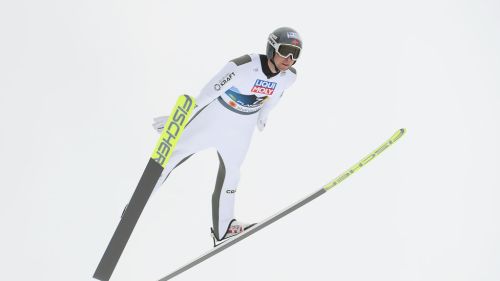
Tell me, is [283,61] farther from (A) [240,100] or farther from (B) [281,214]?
(B) [281,214]

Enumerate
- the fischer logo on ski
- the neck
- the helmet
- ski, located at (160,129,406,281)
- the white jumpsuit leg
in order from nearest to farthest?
the fischer logo on ski → the helmet → the neck → the white jumpsuit leg → ski, located at (160,129,406,281)

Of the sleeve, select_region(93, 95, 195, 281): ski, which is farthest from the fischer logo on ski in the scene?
the sleeve

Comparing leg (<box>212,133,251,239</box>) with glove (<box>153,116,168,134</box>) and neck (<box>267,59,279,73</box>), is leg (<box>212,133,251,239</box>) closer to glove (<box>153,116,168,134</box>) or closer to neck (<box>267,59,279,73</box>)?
glove (<box>153,116,168,134</box>)

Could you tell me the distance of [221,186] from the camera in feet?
11.7

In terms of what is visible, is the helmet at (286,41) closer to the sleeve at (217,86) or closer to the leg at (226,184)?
the sleeve at (217,86)

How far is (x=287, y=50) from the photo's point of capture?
3059 millimetres

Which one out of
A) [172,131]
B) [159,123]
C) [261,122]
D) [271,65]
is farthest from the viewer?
[261,122]

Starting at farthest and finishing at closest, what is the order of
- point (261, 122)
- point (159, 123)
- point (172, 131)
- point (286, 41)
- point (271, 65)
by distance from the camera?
point (261, 122) → point (159, 123) → point (271, 65) → point (286, 41) → point (172, 131)

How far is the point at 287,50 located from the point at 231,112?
1.71 ft

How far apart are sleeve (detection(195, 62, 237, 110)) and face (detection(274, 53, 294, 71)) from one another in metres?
0.24

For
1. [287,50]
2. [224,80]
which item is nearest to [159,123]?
[224,80]

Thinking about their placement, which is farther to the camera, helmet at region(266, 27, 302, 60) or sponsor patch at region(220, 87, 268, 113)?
sponsor patch at region(220, 87, 268, 113)

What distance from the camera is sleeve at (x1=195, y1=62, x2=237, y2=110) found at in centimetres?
311

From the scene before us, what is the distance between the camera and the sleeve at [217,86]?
3.11 meters
